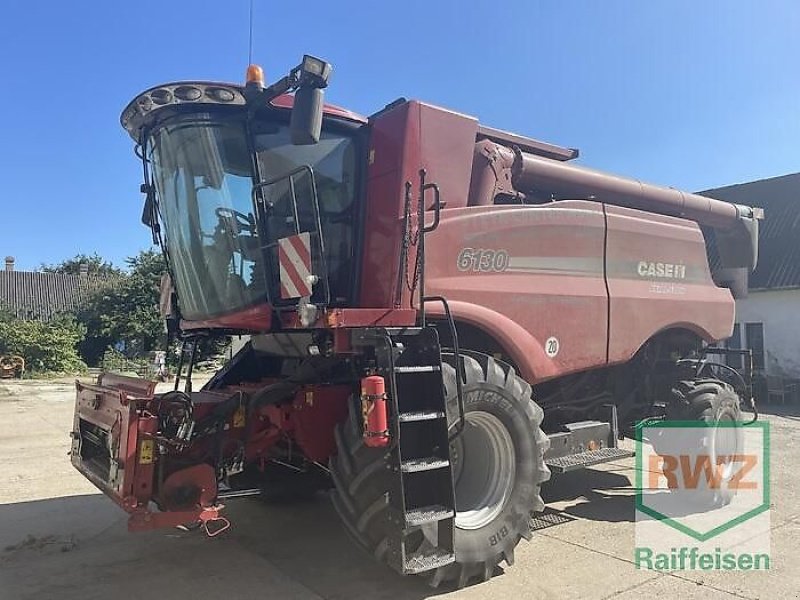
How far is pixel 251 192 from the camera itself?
457 cm

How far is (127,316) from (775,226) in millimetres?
23141

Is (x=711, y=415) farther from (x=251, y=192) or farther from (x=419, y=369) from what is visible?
(x=251, y=192)

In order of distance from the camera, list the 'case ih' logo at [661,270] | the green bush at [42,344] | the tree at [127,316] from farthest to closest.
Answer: the tree at [127,316] → the green bush at [42,344] → the 'case ih' logo at [661,270]

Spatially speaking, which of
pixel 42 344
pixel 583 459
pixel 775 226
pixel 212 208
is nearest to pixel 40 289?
pixel 42 344

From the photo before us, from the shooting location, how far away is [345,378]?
5066 mm

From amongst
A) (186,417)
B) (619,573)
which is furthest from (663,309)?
(186,417)

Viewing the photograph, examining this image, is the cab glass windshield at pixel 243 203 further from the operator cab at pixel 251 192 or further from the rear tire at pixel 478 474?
the rear tire at pixel 478 474

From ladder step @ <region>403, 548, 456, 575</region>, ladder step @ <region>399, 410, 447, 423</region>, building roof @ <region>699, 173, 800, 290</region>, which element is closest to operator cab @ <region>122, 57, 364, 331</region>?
ladder step @ <region>399, 410, 447, 423</region>

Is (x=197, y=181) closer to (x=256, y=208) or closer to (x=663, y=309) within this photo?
(x=256, y=208)

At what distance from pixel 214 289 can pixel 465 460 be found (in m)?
2.19

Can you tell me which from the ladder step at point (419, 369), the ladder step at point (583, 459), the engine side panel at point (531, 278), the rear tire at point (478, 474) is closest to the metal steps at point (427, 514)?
the rear tire at point (478, 474)

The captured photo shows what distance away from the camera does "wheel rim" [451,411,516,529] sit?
464 centimetres

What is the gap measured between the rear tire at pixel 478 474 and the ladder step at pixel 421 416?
0.17 m

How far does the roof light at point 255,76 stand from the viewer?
174 inches
